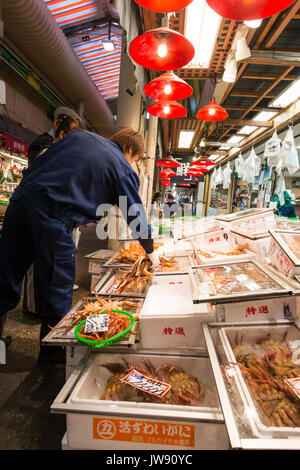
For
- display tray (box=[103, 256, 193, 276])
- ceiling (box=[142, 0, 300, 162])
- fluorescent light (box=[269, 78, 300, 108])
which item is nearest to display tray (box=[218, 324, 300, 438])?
display tray (box=[103, 256, 193, 276])

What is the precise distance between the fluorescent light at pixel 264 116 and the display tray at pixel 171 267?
22.4ft

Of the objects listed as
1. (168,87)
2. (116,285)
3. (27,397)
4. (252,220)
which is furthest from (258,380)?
(168,87)

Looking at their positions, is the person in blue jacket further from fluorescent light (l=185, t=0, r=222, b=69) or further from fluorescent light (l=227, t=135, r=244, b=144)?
fluorescent light (l=227, t=135, r=244, b=144)

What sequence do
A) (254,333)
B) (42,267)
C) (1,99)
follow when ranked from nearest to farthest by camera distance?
(254,333), (42,267), (1,99)

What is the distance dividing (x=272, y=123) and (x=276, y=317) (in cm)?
838

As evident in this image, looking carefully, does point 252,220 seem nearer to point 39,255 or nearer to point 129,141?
point 129,141

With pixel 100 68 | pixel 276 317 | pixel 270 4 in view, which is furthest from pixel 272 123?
pixel 276 317

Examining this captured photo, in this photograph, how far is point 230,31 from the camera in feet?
11.1

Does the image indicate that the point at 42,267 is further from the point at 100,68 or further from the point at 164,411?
the point at 100,68

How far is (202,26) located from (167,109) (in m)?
1.04

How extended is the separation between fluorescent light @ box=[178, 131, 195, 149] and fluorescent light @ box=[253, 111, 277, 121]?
9.41 ft

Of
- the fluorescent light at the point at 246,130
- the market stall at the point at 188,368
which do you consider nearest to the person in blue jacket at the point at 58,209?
the market stall at the point at 188,368

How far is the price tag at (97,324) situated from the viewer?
1.62 m

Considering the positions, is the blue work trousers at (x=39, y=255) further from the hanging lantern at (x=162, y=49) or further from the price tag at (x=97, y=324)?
the hanging lantern at (x=162, y=49)
